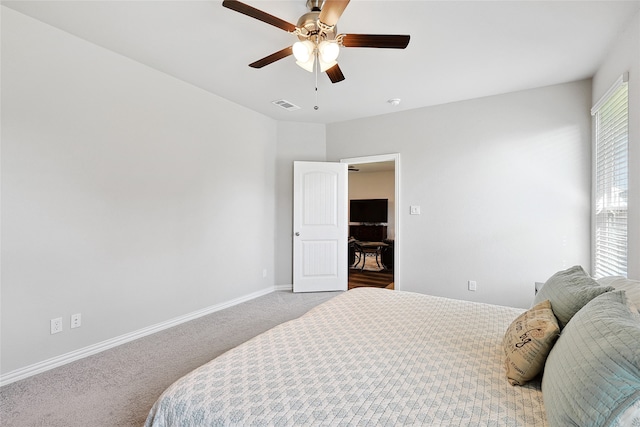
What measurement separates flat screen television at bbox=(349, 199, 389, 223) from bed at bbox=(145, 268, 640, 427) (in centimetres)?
658

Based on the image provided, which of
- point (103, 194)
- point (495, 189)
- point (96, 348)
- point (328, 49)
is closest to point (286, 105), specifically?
point (328, 49)

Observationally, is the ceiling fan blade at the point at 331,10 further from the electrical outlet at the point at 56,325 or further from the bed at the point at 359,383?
the electrical outlet at the point at 56,325

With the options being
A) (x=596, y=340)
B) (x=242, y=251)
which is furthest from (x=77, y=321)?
(x=596, y=340)

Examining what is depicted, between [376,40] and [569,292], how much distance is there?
1708 mm

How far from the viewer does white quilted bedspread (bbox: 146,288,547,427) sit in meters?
0.91

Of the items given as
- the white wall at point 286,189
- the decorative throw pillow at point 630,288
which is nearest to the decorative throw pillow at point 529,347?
the decorative throw pillow at point 630,288

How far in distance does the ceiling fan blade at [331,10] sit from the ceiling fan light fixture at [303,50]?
186mm

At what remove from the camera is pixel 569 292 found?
128 centimetres

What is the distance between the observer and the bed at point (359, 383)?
908mm

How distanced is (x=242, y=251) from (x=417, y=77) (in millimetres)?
2951

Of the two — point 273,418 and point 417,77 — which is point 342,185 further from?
point 273,418

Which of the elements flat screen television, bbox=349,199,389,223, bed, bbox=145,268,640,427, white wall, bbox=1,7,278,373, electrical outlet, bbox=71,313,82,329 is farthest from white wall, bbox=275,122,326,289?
flat screen television, bbox=349,199,389,223

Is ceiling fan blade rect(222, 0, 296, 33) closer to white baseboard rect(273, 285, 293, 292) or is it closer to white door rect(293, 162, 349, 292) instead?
white door rect(293, 162, 349, 292)

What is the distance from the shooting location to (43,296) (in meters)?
2.25
